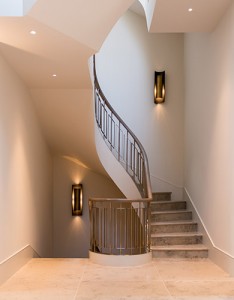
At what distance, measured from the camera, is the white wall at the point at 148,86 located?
Result: 8875mm

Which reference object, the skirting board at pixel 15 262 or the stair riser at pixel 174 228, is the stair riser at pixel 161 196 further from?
the skirting board at pixel 15 262

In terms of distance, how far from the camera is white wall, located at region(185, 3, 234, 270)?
17.0 feet

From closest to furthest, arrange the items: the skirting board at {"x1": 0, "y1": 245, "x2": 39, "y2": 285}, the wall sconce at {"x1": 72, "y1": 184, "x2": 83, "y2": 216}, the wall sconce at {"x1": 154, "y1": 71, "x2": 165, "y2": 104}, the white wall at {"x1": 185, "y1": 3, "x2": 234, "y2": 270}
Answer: the skirting board at {"x1": 0, "y1": 245, "x2": 39, "y2": 285}, the white wall at {"x1": 185, "y1": 3, "x2": 234, "y2": 270}, the wall sconce at {"x1": 154, "y1": 71, "x2": 165, "y2": 104}, the wall sconce at {"x1": 72, "y1": 184, "x2": 83, "y2": 216}

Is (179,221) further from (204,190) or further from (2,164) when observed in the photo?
(2,164)

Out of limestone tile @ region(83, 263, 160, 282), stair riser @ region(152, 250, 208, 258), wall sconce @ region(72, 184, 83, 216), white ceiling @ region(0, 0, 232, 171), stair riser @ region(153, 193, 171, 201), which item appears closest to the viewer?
white ceiling @ region(0, 0, 232, 171)

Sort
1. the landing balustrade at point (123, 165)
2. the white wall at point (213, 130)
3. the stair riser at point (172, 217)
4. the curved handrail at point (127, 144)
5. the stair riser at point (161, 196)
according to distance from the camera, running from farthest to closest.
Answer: the stair riser at point (161, 196) → the curved handrail at point (127, 144) → the stair riser at point (172, 217) → the landing balustrade at point (123, 165) → the white wall at point (213, 130)

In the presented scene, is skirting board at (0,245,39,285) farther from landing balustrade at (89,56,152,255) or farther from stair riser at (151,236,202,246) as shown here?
stair riser at (151,236,202,246)

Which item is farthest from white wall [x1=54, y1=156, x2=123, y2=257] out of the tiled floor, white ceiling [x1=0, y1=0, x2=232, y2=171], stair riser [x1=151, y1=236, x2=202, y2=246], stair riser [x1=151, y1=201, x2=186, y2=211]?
the tiled floor

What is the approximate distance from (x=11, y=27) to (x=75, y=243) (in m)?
6.53

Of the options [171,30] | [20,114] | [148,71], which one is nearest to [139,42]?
[148,71]

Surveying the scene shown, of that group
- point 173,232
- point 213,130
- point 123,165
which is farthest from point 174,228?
point 213,130

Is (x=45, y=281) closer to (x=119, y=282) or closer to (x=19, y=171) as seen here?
(x=119, y=282)

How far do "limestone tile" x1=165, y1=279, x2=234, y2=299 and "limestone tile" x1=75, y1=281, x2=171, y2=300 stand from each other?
12cm

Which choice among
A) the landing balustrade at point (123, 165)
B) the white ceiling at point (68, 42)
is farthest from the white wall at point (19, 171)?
the landing balustrade at point (123, 165)
